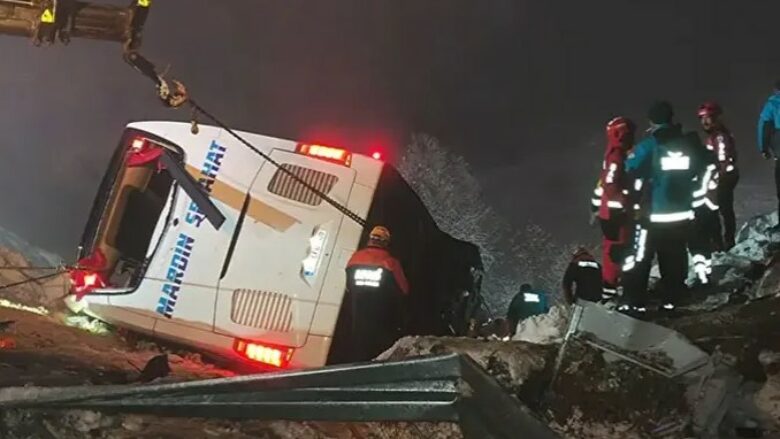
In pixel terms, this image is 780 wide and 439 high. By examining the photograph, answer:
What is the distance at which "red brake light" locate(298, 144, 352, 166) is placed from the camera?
263 inches

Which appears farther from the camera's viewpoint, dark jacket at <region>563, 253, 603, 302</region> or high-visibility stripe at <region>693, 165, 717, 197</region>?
dark jacket at <region>563, 253, 603, 302</region>

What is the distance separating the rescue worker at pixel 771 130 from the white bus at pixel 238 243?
3.64 metres

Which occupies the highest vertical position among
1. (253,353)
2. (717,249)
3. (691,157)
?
(691,157)

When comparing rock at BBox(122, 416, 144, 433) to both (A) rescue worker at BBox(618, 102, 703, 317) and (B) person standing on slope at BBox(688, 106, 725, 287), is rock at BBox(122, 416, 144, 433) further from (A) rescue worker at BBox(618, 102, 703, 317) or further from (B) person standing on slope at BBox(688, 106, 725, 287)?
(B) person standing on slope at BBox(688, 106, 725, 287)

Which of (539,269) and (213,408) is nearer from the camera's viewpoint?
(213,408)

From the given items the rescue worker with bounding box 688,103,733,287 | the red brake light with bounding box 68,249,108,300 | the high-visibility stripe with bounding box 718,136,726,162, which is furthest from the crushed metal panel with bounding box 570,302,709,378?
the red brake light with bounding box 68,249,108,300

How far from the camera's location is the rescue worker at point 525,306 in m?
7.87

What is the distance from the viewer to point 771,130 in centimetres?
789

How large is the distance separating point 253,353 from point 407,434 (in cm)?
327

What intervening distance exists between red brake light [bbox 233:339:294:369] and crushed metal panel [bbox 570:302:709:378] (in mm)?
2868

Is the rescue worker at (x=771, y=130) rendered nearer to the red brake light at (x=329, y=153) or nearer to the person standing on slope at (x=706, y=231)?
the person standing on slope at (x=706, y=231)

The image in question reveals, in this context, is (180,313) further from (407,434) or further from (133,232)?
(407,434)

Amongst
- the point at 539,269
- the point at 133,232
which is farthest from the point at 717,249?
the point at 539,269

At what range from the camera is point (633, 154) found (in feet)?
20.3
